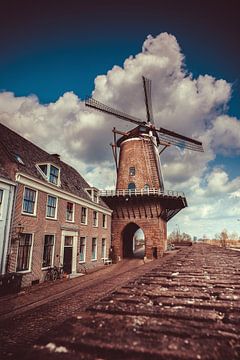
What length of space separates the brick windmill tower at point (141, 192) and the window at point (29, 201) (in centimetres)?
1357

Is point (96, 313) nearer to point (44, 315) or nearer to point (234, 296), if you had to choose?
point (234, 296)

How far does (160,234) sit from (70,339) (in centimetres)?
2692

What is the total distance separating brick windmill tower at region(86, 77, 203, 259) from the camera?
88.6 ft

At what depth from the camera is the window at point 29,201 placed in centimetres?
1468

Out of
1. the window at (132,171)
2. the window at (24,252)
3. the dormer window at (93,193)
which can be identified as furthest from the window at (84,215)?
the window at (132,171)

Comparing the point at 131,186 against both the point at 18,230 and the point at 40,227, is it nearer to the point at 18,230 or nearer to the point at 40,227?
the point at 40,227

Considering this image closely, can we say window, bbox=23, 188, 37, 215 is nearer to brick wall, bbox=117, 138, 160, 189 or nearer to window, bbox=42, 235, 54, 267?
window, bbox=42, 235, 54, 267

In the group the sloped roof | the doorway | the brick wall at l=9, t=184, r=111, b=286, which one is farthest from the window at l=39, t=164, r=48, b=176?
the doorway

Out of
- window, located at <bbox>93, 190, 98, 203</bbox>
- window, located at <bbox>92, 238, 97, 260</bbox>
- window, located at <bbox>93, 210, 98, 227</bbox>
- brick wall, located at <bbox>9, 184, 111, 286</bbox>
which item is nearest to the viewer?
brick wall, located at <bbox>9, 184, 111, 286</bbox>

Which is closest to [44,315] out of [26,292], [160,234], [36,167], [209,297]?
[26,292]

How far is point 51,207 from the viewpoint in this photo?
57.3 ft

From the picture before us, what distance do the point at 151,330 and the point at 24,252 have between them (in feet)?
49.0

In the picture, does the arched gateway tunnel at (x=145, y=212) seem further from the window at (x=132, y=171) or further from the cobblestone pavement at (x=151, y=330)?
the cobblestone pavement at (x=151, y=330)

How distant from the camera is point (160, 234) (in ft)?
88.3
